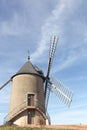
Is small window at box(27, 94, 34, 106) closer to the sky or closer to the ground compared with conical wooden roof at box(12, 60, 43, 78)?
closer to the ground

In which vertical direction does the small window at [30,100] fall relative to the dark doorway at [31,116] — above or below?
above

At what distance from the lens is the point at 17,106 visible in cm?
3109

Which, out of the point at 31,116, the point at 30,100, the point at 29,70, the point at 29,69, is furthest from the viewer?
the point at 29,69

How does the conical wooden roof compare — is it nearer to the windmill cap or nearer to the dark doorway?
the windmill cap

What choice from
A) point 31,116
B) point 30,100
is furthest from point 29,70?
point 31,116

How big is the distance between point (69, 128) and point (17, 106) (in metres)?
8.91

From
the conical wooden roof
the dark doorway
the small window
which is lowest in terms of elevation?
the dark doorway

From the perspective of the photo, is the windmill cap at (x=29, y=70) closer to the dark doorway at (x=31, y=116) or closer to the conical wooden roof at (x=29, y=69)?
the conical wooden roof at (x=29, y=69)

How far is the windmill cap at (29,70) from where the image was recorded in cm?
3241

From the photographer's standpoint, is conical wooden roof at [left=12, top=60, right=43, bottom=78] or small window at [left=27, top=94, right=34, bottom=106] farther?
conical wooden roof at [left=12, top=60, right=43, bottom=78]

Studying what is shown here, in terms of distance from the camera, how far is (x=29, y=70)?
3259cm

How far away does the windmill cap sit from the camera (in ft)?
106

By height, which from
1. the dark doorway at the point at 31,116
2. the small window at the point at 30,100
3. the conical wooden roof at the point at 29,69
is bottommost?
the dark doorway at the point at 31,116

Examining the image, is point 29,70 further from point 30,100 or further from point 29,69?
point 30,100
